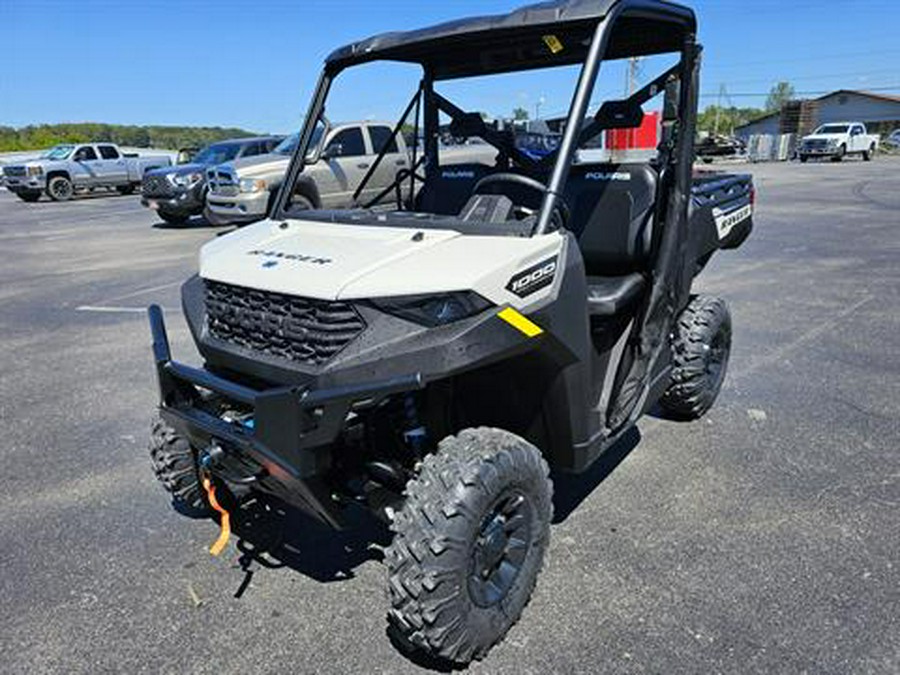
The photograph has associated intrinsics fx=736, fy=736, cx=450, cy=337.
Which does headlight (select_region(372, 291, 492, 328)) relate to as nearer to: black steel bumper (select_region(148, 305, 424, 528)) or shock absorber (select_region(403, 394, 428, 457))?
black steel bumper (select_region(148, 305, 424, 528))

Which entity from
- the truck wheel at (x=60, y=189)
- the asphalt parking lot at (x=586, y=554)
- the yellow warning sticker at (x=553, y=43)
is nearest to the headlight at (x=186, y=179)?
the asphalt parking lot at (x=586, y=554)

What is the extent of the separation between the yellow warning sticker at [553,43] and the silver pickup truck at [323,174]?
101 centimetres

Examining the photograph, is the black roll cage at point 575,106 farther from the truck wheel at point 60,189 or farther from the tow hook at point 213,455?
the truck wheel at point 60,189

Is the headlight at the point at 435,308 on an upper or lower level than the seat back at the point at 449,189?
lower

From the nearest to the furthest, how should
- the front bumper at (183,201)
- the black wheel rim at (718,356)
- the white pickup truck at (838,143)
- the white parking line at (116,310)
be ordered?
1. the black wheel rim at (718,356)
2. the white parking line at (116,310)
3. the front bumper at (183,201)
4. the white pickup truck at (838,143)

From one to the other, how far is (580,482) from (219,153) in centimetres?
1505

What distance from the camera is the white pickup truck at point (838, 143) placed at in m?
38.7

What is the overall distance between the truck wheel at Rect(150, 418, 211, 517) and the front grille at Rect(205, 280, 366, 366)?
686mm

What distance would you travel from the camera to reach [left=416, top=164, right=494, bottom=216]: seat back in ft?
13.4

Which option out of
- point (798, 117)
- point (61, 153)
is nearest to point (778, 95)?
point (798, 117)

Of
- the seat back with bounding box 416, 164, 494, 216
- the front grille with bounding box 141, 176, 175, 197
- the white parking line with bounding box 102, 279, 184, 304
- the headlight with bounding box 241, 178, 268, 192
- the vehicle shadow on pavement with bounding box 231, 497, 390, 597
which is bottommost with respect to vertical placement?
the white parking line with bounding box 102, 279, 184, 304

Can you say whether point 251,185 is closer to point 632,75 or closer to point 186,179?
point 186,179

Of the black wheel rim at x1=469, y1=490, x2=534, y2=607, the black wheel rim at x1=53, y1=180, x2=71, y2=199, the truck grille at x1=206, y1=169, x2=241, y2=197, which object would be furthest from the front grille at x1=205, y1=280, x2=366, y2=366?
the black wheel rim at x1=53, y1=180, x2=71, y2=199

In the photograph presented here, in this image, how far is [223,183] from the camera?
1314 centimetres
